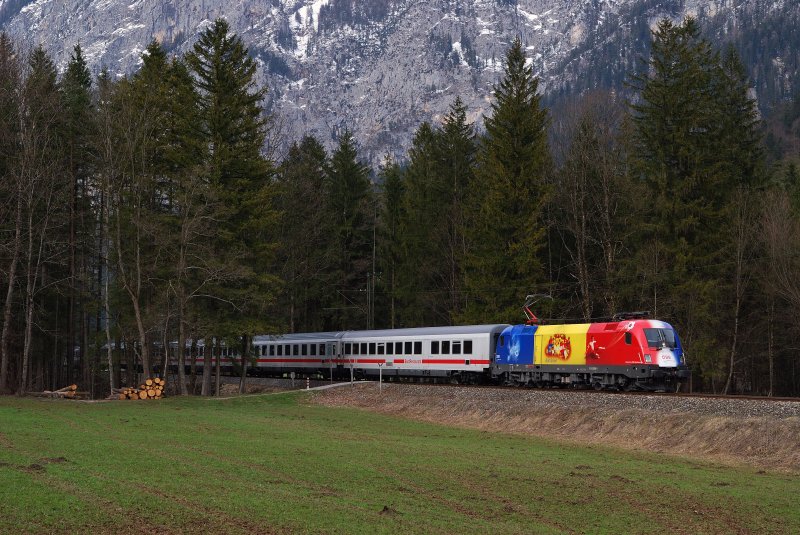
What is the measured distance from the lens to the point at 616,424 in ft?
83.9

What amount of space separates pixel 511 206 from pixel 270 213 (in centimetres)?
1287

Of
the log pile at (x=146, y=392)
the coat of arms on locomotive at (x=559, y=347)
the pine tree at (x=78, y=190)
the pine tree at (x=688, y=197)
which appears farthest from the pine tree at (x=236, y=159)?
the pine tree at (x=688, y=197)

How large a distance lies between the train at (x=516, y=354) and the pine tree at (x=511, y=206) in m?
3.80

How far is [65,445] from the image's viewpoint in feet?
57.0

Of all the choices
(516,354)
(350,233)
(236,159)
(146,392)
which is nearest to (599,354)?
(516,354)

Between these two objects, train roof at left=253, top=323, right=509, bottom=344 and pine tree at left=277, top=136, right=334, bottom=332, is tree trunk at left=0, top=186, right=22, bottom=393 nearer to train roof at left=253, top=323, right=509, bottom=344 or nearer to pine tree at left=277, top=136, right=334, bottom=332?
train roof at left=253, top=323, right=509, bottom=344

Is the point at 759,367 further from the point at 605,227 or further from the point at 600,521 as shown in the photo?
the point at 600,521

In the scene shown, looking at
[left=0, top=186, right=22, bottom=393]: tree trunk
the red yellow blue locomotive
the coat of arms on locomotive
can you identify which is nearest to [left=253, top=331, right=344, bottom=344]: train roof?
the red yellow blue locomotive

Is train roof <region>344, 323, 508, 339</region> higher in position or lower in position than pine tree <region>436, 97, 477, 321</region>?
lower

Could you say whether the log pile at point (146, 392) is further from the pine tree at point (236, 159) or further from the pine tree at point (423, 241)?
the pine tree at point (423, 241)

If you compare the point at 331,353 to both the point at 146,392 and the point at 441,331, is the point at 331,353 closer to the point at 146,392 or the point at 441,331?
the point at 441,331

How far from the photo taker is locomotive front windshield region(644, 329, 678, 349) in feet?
104

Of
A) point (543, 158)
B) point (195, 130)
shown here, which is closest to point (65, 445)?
point (195, 130)

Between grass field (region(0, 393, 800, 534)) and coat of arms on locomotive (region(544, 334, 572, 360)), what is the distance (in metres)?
11.9
